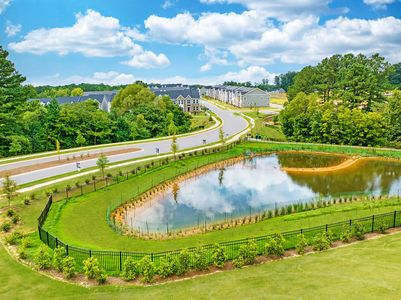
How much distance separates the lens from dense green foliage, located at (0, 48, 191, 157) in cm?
4212

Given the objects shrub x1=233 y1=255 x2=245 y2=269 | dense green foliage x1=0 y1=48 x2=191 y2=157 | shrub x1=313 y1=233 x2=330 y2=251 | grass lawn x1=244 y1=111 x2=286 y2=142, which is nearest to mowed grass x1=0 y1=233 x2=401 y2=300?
shrub x1=233 y1=255 x2=245 y2=269

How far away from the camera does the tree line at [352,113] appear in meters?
47.9

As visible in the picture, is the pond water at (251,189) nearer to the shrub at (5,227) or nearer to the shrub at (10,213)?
the shrub at (5,227)

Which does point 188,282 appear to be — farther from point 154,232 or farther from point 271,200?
point 271,200

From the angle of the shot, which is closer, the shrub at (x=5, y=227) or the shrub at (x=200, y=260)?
the shrub at (x=200, y=260)

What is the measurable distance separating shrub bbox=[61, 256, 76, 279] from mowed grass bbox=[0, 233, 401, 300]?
47 cm

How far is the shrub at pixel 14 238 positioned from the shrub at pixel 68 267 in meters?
4.89

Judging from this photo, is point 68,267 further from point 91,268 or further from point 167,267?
point 167,267

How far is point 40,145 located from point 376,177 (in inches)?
1447

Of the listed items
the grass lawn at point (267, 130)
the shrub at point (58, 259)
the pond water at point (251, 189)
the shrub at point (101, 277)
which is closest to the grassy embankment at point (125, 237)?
the pond water at point (251, 189)

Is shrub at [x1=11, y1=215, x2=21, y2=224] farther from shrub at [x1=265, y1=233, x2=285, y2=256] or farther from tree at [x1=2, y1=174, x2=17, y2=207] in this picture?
shrub at [x1=265, y1=233, x2=285, y2=256]

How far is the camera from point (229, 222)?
22.3 meters

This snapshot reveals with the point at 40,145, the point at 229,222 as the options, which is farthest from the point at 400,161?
the point at 40,145

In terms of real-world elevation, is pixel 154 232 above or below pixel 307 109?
below
